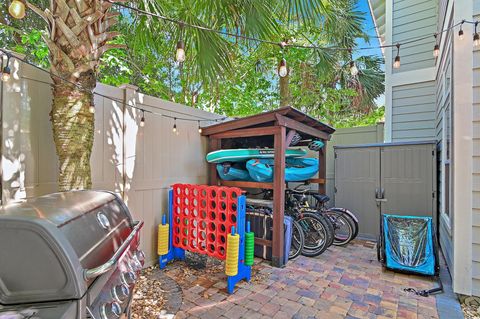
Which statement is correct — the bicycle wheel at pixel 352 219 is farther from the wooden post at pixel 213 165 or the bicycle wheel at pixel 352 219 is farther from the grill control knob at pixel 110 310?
the grill control knob at pixel 110 310

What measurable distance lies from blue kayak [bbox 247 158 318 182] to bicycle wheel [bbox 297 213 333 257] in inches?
26.4

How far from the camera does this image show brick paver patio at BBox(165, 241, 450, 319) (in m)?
2.37

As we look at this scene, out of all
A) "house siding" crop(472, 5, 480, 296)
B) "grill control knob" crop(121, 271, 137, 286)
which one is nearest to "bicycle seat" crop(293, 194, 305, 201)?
"house siding" crop(472, 5, 480, 296)

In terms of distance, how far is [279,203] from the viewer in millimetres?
3426

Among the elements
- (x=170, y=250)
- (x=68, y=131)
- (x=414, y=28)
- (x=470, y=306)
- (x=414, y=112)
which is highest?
(x=414, y=28)

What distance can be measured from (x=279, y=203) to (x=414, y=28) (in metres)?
4.87

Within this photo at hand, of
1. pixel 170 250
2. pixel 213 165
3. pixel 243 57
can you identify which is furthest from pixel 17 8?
pixel 243 57

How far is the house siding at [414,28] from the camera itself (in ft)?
16.4

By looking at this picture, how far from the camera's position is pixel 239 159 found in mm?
3914

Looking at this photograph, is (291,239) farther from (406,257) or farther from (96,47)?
(96,47)

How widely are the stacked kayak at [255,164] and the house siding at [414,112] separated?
7.37 feet

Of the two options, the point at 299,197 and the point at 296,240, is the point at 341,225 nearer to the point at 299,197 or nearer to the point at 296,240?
the point at 299,197

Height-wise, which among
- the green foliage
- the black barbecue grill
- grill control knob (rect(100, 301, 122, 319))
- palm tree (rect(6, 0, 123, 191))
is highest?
the green foliage

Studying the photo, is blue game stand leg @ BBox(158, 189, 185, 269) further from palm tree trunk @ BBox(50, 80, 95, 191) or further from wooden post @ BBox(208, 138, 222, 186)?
palm tree trunk @ BBox(50, 80, 95, 191)
